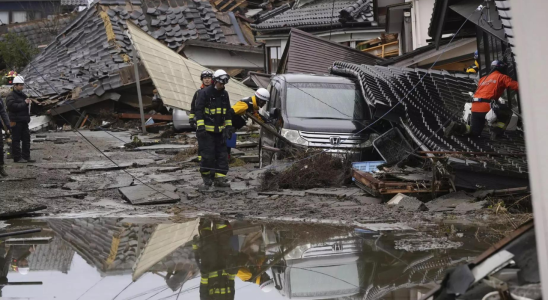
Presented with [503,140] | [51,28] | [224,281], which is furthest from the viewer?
[51,28]

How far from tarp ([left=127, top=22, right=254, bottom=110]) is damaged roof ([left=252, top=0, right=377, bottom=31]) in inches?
242

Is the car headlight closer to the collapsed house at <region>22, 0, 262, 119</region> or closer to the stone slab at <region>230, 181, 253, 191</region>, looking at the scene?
the stone slab at <region>230, 181, 253, 191</region>

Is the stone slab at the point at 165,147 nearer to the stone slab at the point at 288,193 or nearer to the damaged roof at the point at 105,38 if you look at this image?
the stone slab at the point at 288,193

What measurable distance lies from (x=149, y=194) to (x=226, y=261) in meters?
3.94

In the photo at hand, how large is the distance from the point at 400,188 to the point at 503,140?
226 cm

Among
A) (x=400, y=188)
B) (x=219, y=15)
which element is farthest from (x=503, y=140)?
(x=219, y=15)

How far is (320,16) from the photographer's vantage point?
25922 mm

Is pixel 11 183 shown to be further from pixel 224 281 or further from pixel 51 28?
pixel 51 28

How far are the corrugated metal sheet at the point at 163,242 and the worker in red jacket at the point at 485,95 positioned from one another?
430cm

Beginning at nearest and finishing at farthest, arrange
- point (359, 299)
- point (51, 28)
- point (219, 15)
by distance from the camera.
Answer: point (359, 299)
point (219, 15)
point (51, 28)

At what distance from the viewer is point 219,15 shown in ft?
105

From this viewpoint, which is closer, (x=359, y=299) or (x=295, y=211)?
(x=359, y=299)

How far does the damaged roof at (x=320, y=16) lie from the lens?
24.4 meters

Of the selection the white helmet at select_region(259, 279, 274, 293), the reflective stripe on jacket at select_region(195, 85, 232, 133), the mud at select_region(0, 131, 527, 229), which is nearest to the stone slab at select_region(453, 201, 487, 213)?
the mud at select_region(0, 131, 527, 229)
